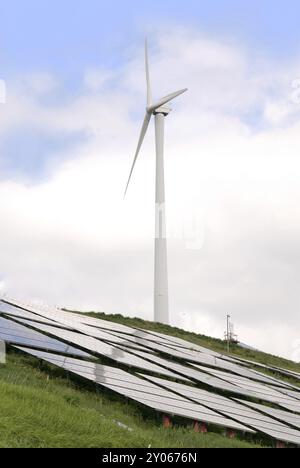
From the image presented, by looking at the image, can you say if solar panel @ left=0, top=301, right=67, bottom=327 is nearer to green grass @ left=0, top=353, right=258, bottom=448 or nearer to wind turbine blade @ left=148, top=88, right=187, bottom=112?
green grass @ left=0, top=353, right=258, bottom=448

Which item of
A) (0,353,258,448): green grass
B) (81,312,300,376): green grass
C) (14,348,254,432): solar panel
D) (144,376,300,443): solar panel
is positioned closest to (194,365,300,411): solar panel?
(144,376,300,443): solar panel

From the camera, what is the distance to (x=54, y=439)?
13594mm

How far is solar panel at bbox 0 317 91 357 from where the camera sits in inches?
865

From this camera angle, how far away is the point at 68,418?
14883 millimetres

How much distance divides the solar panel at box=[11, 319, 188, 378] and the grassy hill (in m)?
3.10

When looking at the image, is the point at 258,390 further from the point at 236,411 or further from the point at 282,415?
the point at 236,411

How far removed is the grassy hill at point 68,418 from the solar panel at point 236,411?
129 cm

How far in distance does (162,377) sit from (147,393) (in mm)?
4942

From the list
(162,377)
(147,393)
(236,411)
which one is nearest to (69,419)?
(147,393)

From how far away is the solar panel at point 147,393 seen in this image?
1792 centimetres

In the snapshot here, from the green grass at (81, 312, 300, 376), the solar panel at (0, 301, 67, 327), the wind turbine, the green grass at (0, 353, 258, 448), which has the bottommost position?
the green grass at (0, 353, 258, 448)
